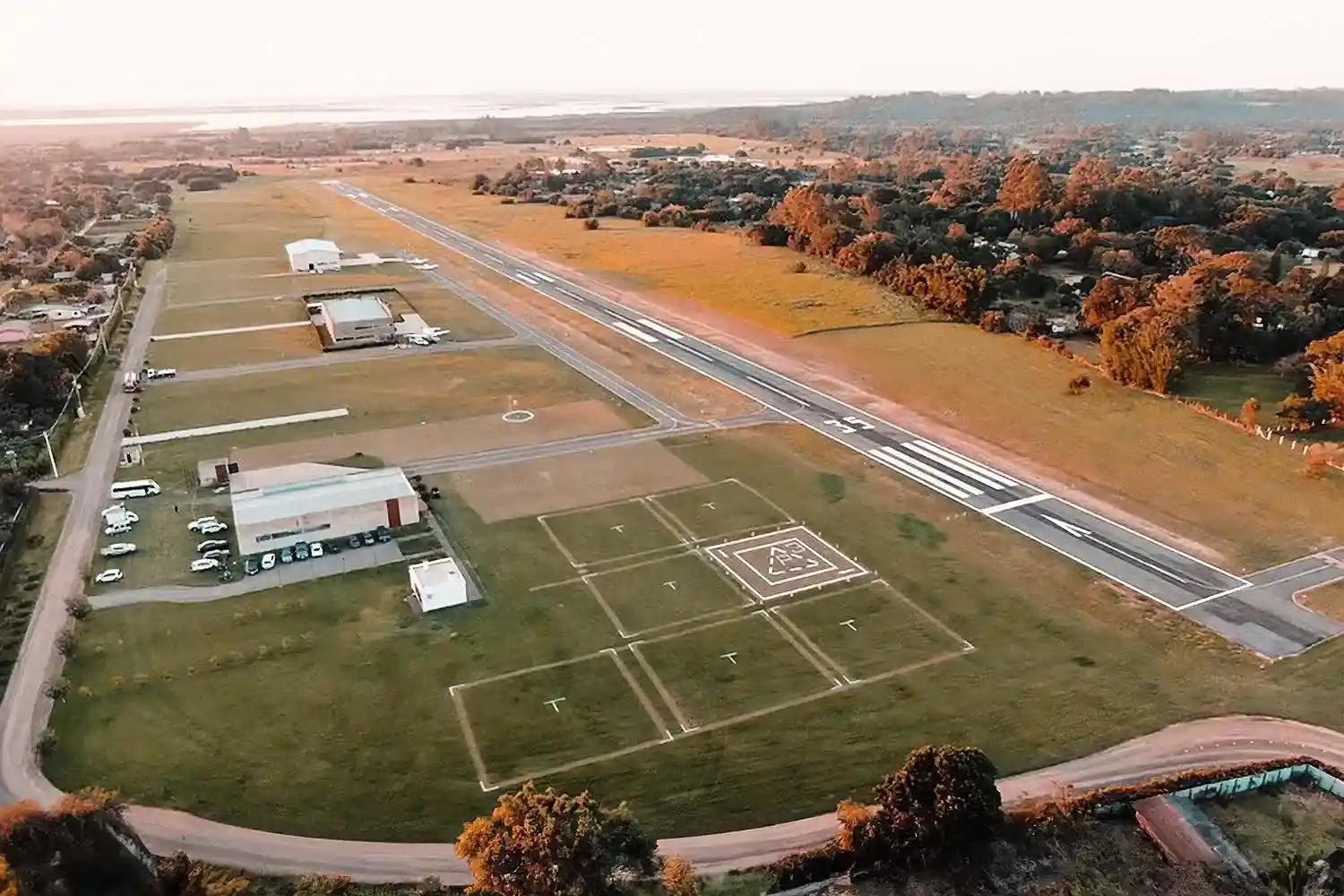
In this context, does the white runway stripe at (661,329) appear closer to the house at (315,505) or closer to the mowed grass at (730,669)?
the house at (315,505)

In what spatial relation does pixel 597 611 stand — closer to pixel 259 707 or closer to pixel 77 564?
pixel 259 707

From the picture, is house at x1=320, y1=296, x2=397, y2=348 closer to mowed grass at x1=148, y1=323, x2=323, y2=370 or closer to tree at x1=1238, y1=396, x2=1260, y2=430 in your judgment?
mowed grass at x1=148, y1=323, x2=323, y2=370

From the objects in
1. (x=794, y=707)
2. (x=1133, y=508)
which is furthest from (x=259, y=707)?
(x=1133, y=508)

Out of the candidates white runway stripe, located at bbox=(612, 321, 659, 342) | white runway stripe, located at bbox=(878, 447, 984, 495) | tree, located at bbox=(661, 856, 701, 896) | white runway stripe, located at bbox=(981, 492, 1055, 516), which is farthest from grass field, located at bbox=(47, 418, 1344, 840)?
white runway stripe, located at bbox=(612, 321, 659, 342)

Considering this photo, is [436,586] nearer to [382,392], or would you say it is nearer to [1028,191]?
[382,392]

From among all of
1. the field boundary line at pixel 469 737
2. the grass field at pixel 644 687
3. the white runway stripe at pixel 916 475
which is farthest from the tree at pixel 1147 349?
the field boundary line at pixel 469 737

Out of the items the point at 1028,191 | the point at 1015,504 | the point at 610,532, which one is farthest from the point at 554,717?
the point at 1028,191
